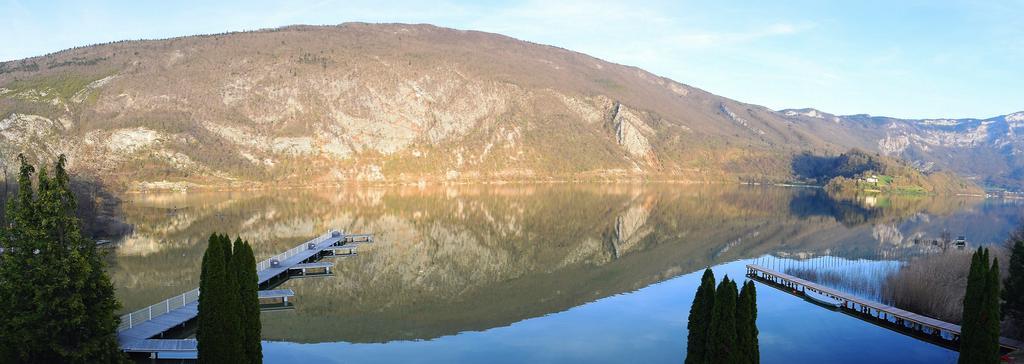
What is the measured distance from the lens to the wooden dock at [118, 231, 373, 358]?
2089 centimetres

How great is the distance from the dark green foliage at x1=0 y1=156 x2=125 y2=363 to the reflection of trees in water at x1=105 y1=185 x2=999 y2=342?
890 centimetres

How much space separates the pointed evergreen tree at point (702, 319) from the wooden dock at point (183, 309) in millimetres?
15619

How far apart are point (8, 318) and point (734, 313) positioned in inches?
725

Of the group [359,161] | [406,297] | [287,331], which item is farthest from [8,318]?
[359,161]

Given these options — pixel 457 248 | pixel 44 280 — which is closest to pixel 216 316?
pixel 44 280

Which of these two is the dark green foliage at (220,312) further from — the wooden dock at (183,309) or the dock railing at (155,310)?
the dock railing at (155,310)

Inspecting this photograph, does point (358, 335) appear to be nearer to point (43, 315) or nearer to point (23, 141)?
point (43, 315)

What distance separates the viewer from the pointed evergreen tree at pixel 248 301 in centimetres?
1677

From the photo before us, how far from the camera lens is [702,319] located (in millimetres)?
16578

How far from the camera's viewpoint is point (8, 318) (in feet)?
53.2

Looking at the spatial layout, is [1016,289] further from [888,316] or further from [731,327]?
[731,327]

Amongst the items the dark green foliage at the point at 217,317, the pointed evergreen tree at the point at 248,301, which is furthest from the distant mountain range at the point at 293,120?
the dark green foliage at the point at 217,317

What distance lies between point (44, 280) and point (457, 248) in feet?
110

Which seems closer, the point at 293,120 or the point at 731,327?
the point at 731,327
